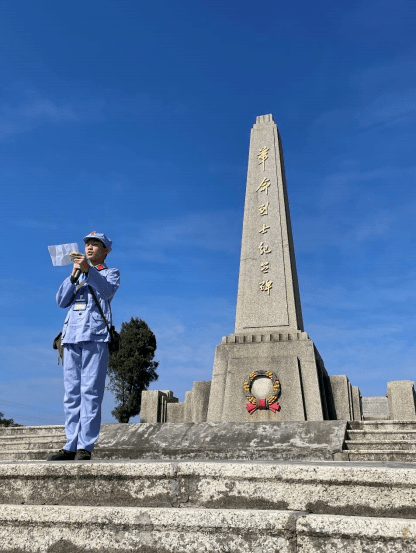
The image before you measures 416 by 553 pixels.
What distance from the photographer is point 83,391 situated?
12.3 feet

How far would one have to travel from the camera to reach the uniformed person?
3680 millimetres

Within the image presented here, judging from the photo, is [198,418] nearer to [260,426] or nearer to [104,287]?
[260,426]

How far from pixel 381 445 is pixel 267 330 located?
5056 millimetres

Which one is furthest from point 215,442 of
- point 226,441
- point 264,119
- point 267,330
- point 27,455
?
point 264,119

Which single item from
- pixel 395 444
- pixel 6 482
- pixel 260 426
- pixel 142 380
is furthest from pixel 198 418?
pixel 142 380

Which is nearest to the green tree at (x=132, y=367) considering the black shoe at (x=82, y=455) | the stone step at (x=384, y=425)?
the stone step at (x=384, y=425)

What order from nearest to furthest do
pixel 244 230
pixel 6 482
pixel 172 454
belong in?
pixel 6 482
pixel 172 454
pixel 244 230

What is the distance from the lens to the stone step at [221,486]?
2.19 metres

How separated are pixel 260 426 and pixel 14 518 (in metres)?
4.41

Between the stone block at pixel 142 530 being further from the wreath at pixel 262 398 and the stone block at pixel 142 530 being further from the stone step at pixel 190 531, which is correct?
the wreath at pixel 262 398

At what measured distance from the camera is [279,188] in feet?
39.9

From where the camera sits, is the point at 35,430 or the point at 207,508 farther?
the point at 35,430

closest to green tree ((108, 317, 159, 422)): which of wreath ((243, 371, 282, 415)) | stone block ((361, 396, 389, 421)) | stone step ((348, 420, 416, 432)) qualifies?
stone block ((361, 396, 389, 421))

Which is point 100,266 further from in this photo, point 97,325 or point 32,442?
point 32,442
